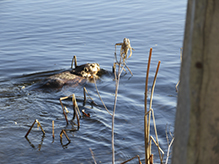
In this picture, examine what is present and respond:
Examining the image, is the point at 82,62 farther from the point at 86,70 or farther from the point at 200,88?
the point at 200,88

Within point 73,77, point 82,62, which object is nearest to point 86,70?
point 73,77

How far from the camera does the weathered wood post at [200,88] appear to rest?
109 cm

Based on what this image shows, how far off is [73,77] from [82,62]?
187 centimetres

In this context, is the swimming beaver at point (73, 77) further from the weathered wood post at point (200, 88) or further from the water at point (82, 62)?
the weathered wood post at point (200, 88)

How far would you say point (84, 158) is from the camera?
4434mm

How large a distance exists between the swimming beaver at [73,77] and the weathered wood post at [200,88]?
6.25m

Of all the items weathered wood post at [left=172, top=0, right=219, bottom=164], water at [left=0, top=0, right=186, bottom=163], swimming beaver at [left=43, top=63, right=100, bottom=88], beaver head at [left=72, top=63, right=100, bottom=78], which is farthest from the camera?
beaver head at [left=72, top=63, right=100, bottom=78]

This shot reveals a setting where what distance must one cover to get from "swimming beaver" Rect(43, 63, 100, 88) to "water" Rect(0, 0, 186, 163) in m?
0.23

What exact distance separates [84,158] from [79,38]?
8.12 meters

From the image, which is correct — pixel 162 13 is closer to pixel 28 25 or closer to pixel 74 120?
pixel 28 25

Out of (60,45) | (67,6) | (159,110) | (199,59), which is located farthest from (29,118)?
(67,6)

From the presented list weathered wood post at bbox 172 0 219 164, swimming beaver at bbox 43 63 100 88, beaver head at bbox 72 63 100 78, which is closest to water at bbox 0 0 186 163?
swimming beaver at bbox 43 63 100 88

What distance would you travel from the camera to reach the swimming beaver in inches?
287

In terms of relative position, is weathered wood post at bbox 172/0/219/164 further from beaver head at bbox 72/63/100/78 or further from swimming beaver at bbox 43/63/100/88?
beaver head at bbox 72/63/100/78
